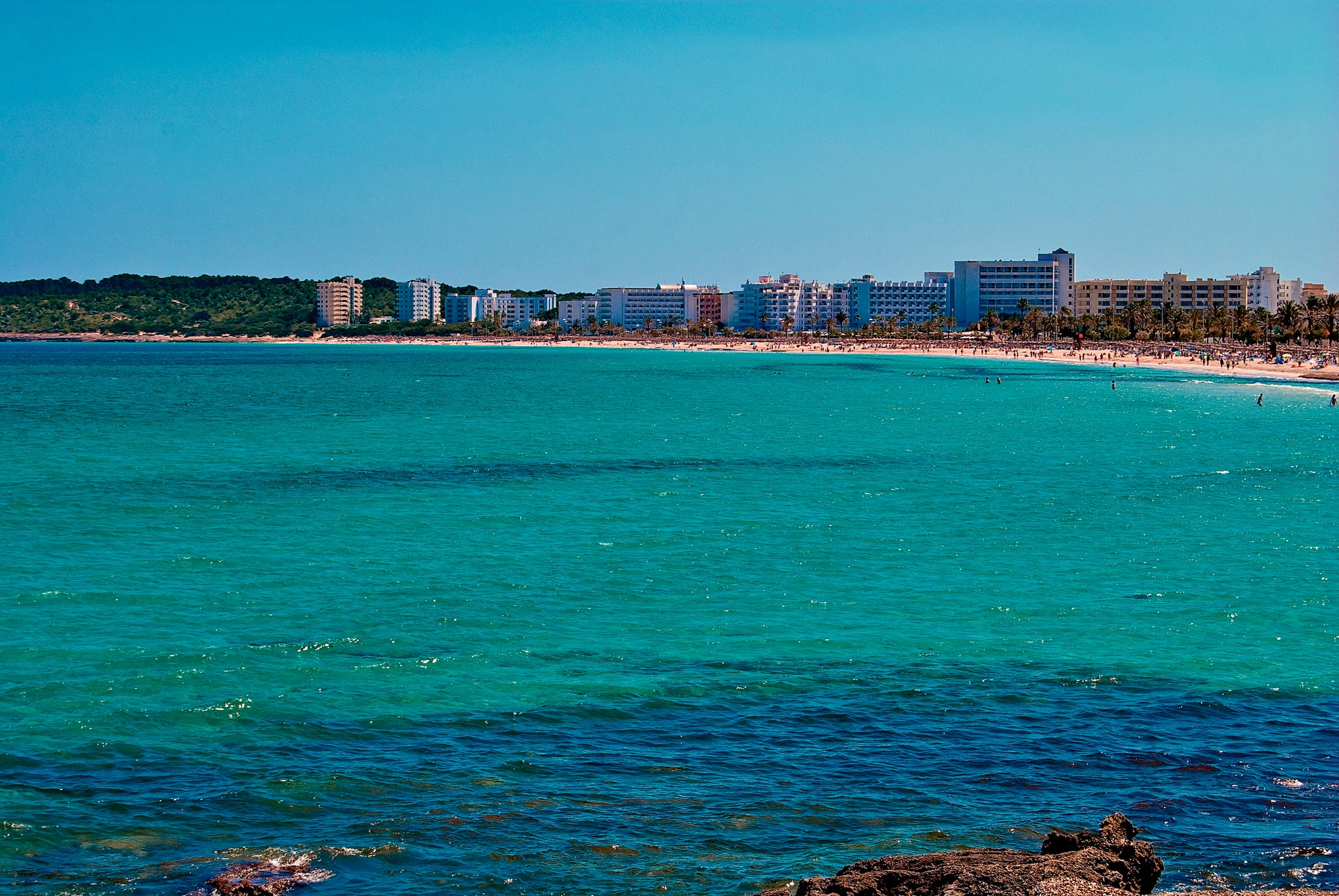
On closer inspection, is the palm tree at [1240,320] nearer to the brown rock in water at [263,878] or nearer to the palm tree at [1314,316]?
the palm tree at [1314,316]

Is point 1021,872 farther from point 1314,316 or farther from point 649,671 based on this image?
point 1314,316

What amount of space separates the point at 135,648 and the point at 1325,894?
1757 centimetres

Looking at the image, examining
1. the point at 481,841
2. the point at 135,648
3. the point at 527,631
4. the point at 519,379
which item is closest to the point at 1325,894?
the point at 481,841

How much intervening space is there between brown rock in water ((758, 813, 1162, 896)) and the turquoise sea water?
2.10m

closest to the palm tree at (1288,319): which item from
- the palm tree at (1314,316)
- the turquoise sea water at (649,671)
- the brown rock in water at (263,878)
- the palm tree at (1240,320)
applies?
the palm tree at (1314,316)

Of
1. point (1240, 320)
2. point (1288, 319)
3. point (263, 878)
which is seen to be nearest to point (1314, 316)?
point (1288, 319)

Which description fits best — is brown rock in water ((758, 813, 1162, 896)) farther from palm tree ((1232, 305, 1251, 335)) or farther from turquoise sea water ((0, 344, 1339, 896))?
palm tree ((1232, 305, 1251, 335))

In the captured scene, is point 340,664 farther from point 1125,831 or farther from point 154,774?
point 1125,831

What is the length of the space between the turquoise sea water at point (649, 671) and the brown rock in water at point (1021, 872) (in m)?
2.10

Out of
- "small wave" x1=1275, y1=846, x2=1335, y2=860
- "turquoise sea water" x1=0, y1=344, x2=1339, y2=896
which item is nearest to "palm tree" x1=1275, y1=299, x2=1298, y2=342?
"turquoise sea water" x1=0, y1=344, x2=1339, y2=896

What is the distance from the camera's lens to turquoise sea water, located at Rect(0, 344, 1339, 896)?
513 inches

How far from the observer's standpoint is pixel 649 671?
19.2 metres

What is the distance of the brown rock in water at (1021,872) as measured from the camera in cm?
941

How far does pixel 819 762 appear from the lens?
15.2 meters
